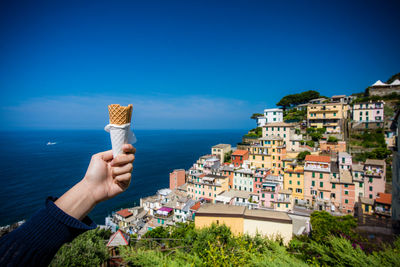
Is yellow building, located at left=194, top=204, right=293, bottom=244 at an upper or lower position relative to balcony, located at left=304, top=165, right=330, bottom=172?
lower

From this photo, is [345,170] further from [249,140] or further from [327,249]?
[327,249]

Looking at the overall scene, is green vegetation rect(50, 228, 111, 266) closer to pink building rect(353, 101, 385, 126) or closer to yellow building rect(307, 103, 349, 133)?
yellow building rect(307, 103, 349, 133)

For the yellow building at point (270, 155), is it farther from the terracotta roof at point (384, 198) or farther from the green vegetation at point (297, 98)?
the green vegetation at point (297, 98)

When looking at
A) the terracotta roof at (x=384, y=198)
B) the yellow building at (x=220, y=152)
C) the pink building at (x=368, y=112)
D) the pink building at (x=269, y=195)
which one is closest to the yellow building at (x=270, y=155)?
the pink building at (x=269, y=195)

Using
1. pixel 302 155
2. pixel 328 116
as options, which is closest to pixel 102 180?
pixel 302 155

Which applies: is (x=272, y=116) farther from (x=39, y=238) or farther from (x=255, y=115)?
(x=39, y=238)

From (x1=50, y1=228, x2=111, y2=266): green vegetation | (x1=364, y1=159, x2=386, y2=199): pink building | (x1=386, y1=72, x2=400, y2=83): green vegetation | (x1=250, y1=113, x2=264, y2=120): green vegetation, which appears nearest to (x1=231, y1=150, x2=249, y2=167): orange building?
(x1=364, y1=159, x2=386, y2=199): pink building

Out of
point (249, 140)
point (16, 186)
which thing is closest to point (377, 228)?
A: point (249, 140)
